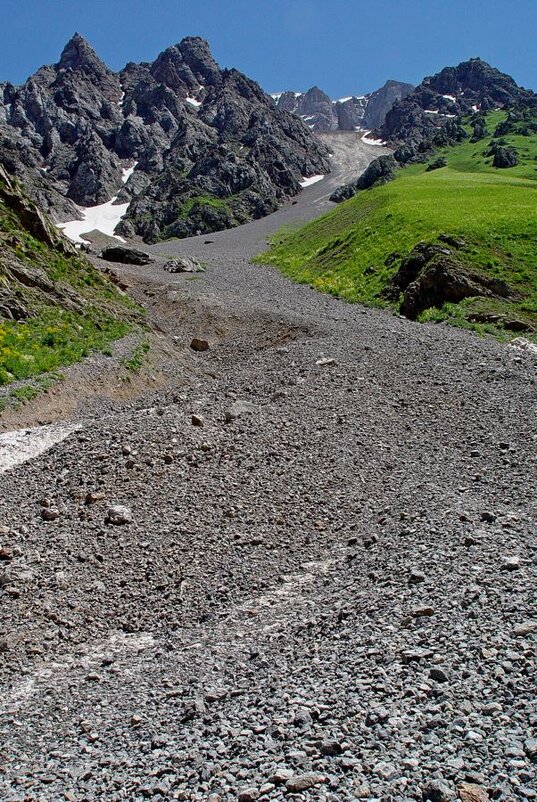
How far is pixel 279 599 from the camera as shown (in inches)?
410

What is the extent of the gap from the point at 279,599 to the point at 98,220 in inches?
6051

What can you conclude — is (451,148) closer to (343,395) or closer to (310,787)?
(343,395)

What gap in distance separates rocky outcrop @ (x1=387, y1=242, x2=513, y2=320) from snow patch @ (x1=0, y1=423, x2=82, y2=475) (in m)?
24.6

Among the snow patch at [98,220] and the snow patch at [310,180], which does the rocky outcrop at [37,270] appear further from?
the snow patch at [310,180]

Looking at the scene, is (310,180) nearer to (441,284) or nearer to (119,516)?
(441,284)

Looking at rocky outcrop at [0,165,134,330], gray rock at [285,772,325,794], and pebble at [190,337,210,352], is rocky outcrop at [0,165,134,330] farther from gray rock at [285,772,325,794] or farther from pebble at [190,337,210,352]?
gray rock at [285,772,325,794]

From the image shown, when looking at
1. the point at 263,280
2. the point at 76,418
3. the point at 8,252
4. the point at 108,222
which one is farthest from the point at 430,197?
the point at 108,222

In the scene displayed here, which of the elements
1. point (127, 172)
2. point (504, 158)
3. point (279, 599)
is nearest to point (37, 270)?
point (279, 599)

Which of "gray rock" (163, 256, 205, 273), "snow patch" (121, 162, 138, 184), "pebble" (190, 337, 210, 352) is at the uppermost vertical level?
"snow patch" (121, 162, 138, 184)

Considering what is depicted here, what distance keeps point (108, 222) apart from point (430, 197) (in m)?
103

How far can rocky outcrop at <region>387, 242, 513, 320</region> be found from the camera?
1345 inches

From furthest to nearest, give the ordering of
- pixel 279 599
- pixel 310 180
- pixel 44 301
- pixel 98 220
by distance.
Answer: pixel 310 180, pixel 98 220, pixel 44 301, pixel 279 599

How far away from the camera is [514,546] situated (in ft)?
33.7

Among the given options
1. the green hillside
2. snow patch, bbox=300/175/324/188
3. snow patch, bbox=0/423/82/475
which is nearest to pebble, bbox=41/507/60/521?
snow patch, bbox=0/423/82/475
